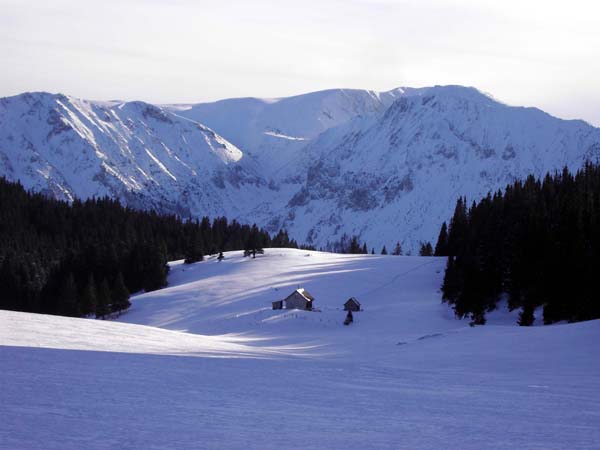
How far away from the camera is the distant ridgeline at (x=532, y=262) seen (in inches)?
1881

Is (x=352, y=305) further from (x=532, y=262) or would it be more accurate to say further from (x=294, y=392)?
(x=294, y=392)

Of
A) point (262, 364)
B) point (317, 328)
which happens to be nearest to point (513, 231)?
point (317, 328)

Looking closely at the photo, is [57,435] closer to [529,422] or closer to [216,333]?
[529,422]

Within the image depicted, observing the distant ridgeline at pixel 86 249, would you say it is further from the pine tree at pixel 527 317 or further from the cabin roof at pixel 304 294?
the pine tree at pixel 527 317

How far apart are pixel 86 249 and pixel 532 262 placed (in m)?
75.1

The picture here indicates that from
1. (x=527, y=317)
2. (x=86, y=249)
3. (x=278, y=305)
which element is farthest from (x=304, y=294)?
(x=86, y=249)

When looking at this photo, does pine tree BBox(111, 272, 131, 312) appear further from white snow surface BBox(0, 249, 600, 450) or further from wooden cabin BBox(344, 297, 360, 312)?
white snow surface BBox(0, 249, 600, 450)

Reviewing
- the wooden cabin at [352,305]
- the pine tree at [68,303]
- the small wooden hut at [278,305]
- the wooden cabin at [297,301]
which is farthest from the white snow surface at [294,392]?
the pine tree at [68,303]

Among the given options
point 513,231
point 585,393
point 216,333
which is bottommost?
point 216,333

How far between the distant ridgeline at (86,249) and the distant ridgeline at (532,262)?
39.7 metres

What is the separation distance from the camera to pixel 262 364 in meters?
26.2

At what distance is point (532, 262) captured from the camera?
2168 inches

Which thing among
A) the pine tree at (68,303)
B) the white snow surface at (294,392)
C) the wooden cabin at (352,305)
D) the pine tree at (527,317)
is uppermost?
the white snow surface at (294,392)

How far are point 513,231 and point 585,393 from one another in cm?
4407
